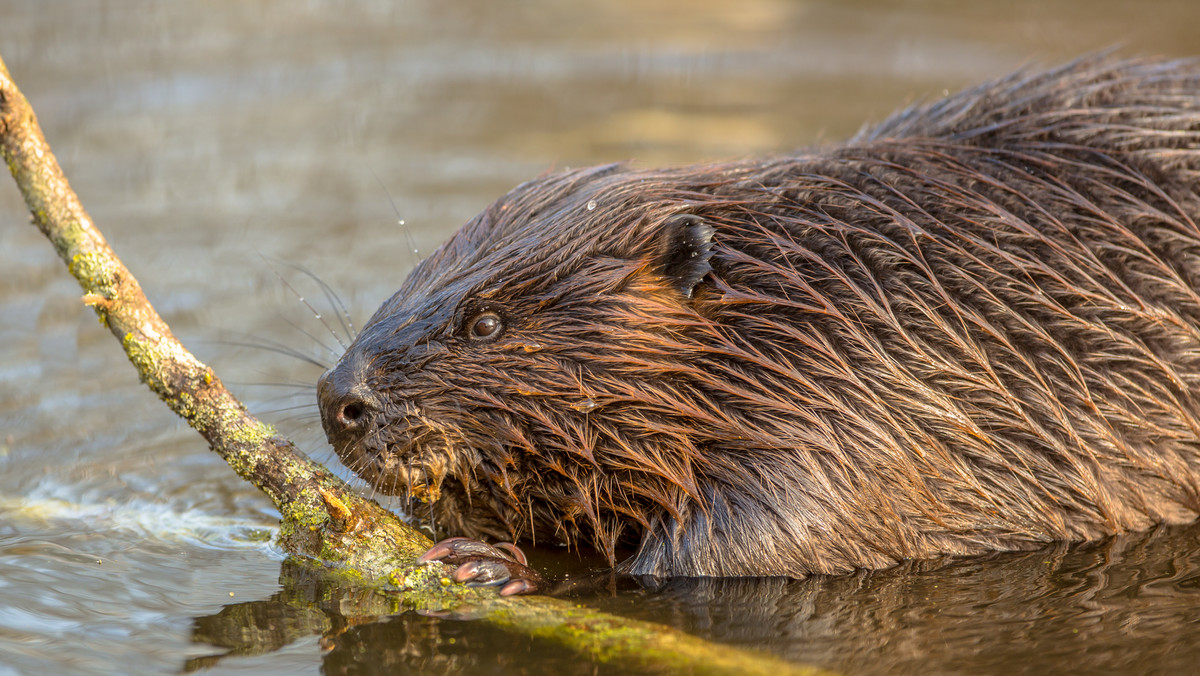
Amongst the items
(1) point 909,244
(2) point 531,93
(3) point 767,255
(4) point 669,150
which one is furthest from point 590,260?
(2) point 531,93

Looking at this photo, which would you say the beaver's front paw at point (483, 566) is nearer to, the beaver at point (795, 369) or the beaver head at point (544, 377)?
the beaver at point (795, 369)

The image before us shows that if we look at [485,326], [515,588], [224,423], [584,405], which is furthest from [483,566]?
[224,423]

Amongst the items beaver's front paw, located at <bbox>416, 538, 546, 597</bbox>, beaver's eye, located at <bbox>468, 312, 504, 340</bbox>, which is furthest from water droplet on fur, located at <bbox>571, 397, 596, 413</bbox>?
beaver's front paw, located at <bbox>416, 538, 546, 597</bbox>

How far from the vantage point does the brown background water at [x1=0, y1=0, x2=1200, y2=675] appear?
3.45m

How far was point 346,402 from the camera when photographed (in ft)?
11.7

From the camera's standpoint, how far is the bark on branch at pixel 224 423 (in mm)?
3443

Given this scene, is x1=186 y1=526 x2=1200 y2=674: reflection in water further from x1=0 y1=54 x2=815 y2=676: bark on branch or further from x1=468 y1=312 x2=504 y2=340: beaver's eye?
x1=468 y1=312 x2=504 y2=340: beaver's eye

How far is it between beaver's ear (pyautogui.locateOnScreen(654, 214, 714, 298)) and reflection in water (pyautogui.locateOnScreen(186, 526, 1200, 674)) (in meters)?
0.82

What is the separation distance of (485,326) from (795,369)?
0.85 meters

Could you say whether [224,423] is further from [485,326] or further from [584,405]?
[584,405]

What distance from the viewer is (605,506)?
3736 millimetres

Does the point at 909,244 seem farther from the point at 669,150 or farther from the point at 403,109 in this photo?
the point at 403,109

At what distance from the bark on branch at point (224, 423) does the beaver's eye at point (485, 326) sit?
1.76 ft

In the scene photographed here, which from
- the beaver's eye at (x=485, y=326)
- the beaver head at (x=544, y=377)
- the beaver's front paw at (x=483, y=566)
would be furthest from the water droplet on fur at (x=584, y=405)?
the beaver's front paw at (x=483, y=566)
